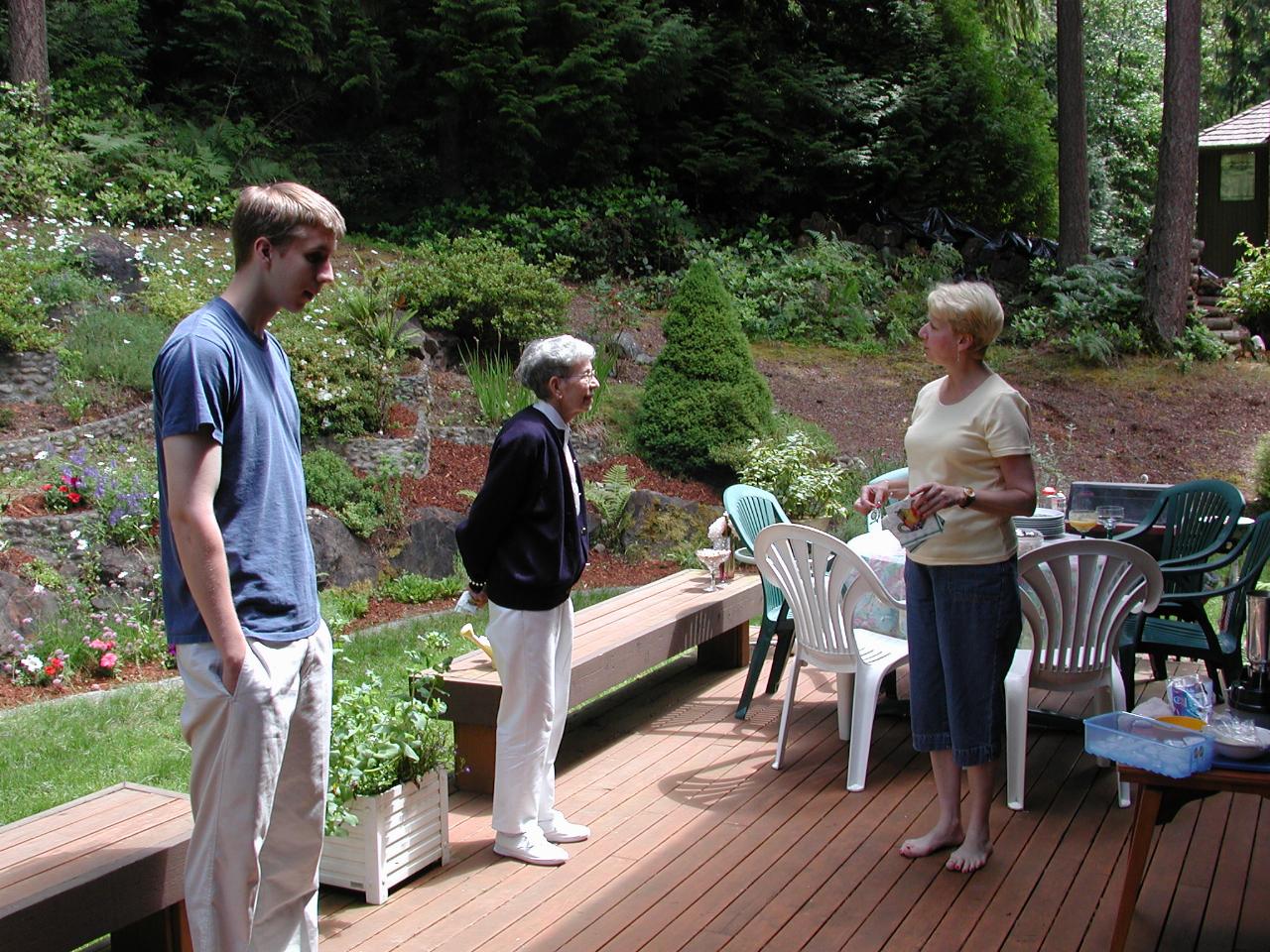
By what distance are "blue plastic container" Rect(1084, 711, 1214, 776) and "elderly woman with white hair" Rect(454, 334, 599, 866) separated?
147 centimetres

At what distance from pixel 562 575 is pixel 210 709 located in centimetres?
134

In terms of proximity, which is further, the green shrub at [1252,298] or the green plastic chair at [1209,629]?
the green shrub at [1252,298]

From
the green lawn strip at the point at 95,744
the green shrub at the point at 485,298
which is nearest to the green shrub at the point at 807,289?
the green shrub at the point at 485,298

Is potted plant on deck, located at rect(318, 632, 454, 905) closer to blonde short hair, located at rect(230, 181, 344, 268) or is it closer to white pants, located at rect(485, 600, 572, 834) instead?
white pants, located at rect(485, 600, 572, 834)

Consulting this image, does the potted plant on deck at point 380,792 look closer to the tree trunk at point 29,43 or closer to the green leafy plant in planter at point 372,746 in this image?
the green leafy plant in planter at point 372,746

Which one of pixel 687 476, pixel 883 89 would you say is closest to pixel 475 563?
pixel 687 476

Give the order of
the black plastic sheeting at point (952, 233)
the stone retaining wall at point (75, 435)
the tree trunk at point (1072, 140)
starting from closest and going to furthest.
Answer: the stone retaining wall at point (75, 435)
the tree trunk at point (1072, 140)
the black plastic sheeting at point (952, 233)

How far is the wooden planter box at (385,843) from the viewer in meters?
3.14

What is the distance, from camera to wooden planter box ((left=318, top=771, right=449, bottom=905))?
3145 millimetres

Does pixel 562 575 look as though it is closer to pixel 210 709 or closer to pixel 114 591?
pixel 210 709

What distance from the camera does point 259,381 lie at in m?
2.23

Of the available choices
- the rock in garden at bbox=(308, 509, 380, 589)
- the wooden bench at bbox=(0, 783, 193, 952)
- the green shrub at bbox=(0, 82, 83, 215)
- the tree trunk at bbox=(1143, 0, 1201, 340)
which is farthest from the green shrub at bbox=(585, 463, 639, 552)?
the tree trunk at bbox=(1143, 0, 1201, 340)

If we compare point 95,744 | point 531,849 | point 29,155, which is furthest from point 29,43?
point 531,849

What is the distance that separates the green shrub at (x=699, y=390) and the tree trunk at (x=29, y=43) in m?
6.95
